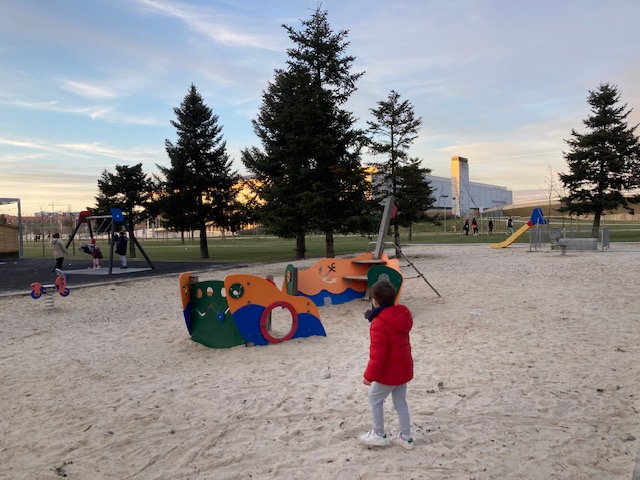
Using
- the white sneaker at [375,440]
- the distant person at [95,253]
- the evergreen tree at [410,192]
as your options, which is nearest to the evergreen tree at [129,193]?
the distant person at [95,253]

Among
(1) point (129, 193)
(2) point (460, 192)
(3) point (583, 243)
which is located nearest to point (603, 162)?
(3) point (583, 243)

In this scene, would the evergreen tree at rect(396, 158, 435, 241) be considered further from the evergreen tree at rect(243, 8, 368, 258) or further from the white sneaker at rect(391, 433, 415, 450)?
the white sneaker at rect(391, 433, 415, 450)

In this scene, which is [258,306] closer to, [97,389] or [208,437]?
[97,389]

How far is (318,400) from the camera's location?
4945 mm

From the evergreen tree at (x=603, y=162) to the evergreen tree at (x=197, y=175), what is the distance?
80.5ft

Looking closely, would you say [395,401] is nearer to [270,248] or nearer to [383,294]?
[383,294]

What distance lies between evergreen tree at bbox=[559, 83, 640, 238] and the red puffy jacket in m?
34.2

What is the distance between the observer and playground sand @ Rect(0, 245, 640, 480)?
11.9 feet

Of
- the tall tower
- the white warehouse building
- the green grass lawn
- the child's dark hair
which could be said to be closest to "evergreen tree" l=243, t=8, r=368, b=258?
the green grass lawn

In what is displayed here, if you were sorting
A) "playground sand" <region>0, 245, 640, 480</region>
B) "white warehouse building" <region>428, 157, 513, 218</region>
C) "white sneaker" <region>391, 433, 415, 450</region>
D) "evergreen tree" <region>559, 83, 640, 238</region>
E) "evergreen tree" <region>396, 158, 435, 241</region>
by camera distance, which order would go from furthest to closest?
1. "white warehouse building" <region>428, 157, 513, 218</region>
2. "evergreen tree" <region>559, 83, 640, 238</region>
3. "evergreen tree" <region>396, 158, 435, 241</region>
4. "white sneaker" <region>391, 433, 415, 450</region>
5. "playground sand" <region>0, 245, 640, 480</region>

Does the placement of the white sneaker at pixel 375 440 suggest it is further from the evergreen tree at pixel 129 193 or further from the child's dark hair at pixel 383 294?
the evergreen tree at pixel 129 193

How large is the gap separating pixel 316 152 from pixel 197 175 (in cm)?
879

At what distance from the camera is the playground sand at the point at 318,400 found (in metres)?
3.64

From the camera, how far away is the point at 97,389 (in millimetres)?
5418
